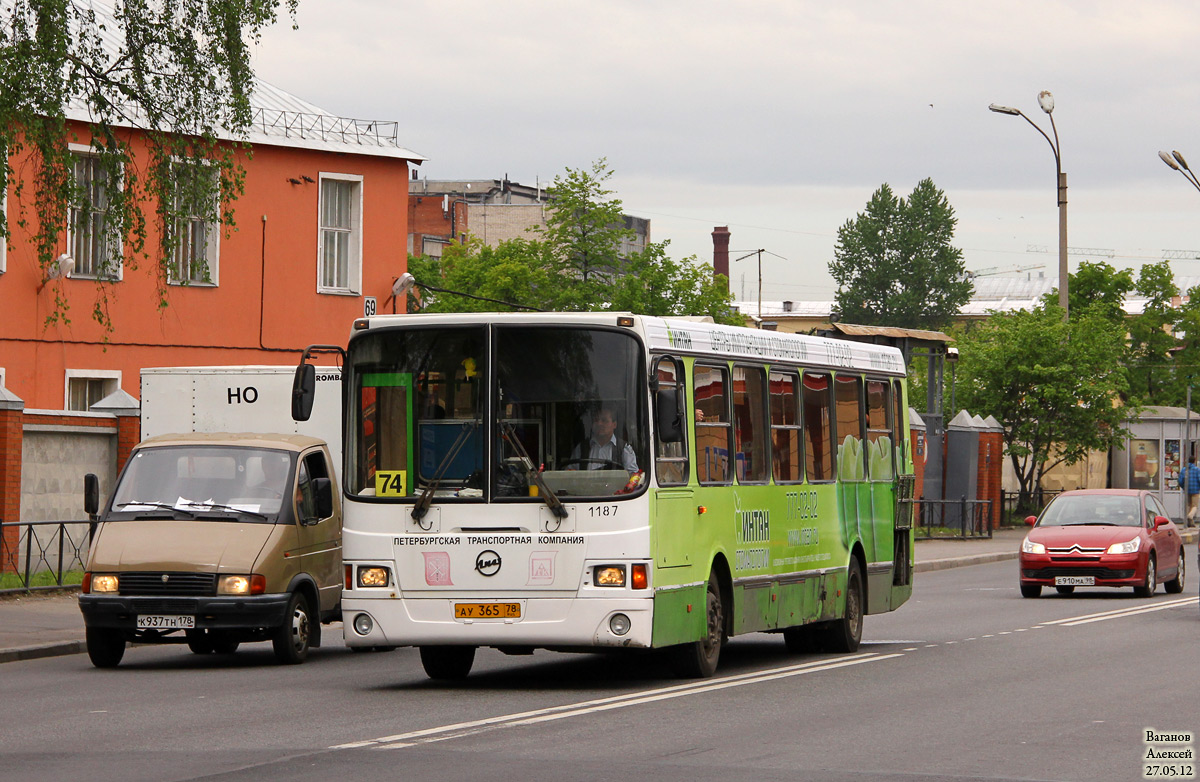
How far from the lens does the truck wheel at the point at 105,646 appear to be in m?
16.5

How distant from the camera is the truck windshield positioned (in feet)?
55.3

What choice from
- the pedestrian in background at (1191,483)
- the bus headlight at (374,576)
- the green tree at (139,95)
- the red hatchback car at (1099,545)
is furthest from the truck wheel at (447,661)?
the pedestrian in background at (1191,483)

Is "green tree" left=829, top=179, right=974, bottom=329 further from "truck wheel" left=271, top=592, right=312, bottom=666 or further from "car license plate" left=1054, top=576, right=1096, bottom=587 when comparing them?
"truck wheel" left=271, top=592, right=312, bottom=666

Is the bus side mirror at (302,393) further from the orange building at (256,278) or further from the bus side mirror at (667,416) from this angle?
the orange building at (256,278)

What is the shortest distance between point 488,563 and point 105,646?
473cm

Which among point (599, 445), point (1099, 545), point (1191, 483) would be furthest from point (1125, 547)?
point (1191, 483)

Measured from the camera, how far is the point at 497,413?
45.2ft

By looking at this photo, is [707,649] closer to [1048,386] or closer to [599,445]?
[599,445]

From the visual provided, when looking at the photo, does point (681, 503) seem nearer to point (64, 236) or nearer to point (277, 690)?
point (277, 690)

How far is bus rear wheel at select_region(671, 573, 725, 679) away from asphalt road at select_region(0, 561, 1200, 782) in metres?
0.19

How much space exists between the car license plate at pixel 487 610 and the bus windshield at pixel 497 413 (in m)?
0.76

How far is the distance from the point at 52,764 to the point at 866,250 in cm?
12193

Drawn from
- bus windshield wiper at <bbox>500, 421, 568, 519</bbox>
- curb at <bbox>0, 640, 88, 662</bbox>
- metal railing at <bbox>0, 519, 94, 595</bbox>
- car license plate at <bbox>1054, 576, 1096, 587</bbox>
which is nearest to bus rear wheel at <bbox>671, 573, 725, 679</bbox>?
bus windshield wiper at <bbox>500, 421, 568, 519</bbox>

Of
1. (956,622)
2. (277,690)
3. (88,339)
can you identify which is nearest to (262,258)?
(88,339)
